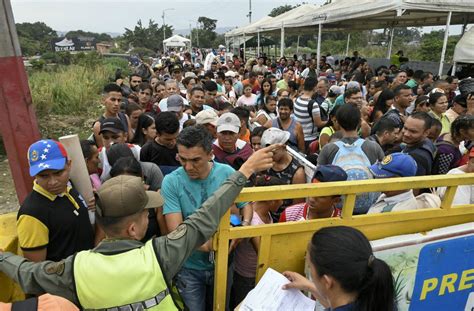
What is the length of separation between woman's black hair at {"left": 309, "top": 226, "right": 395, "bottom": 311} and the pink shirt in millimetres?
794

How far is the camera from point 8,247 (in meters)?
1.84

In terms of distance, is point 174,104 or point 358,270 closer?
point 358,270

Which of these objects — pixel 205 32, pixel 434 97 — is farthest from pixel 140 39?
pixel 434 97

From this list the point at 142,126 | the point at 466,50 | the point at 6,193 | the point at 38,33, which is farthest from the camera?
the point at 38,33

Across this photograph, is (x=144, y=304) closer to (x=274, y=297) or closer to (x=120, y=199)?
(x=120, y=199)

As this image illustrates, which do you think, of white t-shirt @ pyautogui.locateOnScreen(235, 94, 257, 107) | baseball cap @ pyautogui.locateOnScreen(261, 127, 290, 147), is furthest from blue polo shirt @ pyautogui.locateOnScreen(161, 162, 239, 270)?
white t-shirt @ pyautogui.locateOnScreen(235, 94, 257, 107)

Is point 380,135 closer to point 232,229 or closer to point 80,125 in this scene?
point 232,229

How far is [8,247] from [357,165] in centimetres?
246

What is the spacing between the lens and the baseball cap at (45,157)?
190 cm

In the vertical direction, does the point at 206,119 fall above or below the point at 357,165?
above

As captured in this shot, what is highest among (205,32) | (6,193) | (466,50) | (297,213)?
(205,32)

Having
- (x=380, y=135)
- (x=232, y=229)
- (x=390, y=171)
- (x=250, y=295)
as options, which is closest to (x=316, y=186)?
(x=232, y=229)

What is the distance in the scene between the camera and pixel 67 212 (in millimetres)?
1960

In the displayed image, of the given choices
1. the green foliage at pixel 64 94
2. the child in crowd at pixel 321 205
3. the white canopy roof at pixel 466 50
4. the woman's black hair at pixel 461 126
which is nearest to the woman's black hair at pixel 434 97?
the woman's black hair at pixel 461 126
